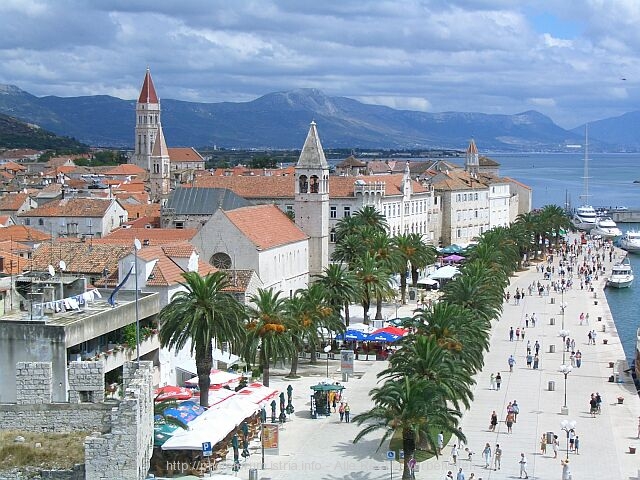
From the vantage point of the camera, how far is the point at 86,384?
27375 mm

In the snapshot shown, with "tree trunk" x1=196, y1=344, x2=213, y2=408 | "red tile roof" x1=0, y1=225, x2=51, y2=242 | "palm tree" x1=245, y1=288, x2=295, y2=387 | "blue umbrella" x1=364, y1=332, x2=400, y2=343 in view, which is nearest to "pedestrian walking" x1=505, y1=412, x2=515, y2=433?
"palm tree" x1=245, y1=288, x2=295, y2=387

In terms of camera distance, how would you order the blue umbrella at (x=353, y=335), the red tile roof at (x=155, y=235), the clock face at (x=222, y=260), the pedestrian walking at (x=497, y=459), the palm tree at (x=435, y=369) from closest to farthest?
the pedestrian walking at (x=497, y=459), the palm tree at (x=435, y=369), the blue umbrella at (x=353, y=335), the clock face at (x=222, y=260), the red tile roof at (x=155, y=235)

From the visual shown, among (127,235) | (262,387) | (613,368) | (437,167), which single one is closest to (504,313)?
(613,368)

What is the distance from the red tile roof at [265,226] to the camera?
6819 centimetres

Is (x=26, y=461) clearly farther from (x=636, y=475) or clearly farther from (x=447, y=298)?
(x=447, y=298)

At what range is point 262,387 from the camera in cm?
4244

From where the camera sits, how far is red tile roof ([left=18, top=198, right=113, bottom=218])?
9544 centimetres

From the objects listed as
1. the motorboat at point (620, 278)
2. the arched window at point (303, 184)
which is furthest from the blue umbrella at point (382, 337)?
the motorboat at point (620, 278)

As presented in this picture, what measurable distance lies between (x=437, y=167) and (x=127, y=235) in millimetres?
77498

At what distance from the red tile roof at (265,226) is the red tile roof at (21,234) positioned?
20.6m

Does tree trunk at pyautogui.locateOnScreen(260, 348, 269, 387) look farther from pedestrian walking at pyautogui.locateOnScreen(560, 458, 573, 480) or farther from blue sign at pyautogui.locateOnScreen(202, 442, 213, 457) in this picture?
pedestrian walking at pyautogui.locateOnScreen(560, 458, 573, 480)

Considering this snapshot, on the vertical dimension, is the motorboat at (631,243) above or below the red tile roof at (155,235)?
below

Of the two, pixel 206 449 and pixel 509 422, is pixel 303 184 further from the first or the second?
pixel 206 449

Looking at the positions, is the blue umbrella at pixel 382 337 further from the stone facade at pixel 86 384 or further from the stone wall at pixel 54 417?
the stone wall at pixel 54 417
